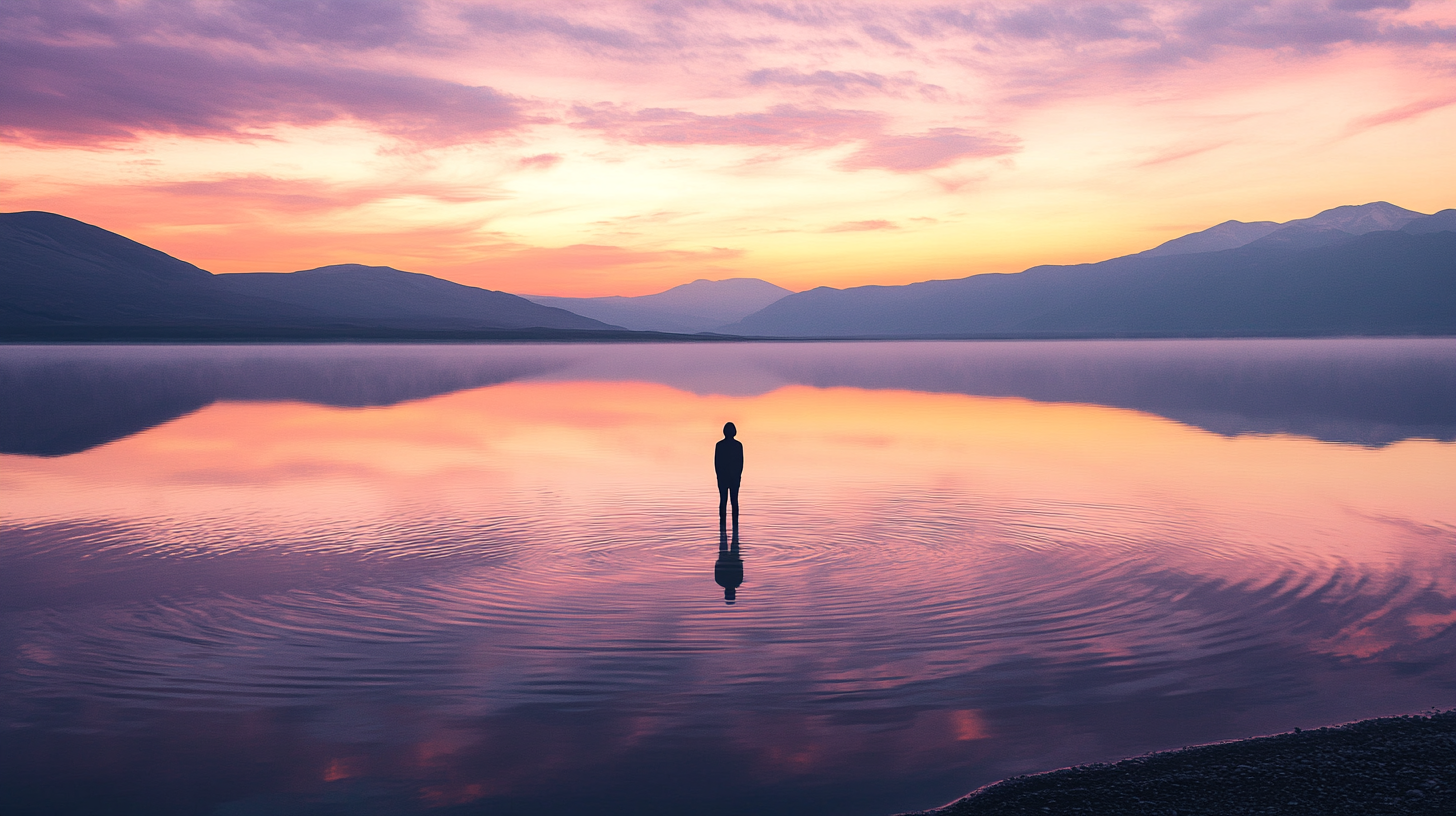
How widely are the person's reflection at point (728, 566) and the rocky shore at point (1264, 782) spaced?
5.23m

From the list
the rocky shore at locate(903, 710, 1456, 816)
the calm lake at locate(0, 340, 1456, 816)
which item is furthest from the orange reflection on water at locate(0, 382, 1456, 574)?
the rocky shore at locate(903, 710, 1456, 816)

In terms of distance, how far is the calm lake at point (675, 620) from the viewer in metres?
7.41

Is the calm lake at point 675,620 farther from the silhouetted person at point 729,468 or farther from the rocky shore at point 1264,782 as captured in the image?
the silhouetted person at point 729,468

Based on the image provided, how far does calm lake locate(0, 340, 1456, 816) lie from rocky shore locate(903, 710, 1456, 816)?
42cm

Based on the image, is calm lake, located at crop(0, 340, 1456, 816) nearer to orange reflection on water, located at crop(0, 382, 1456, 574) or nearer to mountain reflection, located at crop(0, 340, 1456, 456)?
orange reflection on water, located at crop(0, 382, 1456, 574)

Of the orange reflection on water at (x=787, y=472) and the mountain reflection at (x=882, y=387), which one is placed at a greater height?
the mountain reflection at (x=882, y=387)

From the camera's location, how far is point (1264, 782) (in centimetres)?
675

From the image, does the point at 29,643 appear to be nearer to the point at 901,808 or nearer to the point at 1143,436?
the point at 901,808

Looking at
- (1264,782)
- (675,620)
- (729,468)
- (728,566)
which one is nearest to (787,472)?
(729,468)

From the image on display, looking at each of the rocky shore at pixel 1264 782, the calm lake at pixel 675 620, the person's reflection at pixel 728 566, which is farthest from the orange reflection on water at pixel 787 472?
the rocky shore at pixel 1264 782

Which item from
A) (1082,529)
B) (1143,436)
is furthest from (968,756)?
(1143,436)

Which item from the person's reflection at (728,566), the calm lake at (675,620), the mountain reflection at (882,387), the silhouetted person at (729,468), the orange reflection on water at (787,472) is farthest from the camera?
the mountain reflection at (882,387)

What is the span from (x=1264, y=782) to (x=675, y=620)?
5.98m

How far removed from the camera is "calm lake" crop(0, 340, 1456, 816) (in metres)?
7.41
